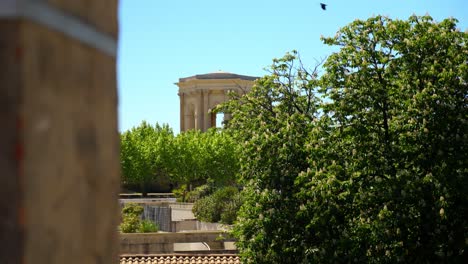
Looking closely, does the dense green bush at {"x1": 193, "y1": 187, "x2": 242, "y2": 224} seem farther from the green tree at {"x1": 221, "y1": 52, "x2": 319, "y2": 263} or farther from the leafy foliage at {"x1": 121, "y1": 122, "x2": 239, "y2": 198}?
Answer: the leafy foliage at {"x1": 121, "y1": 122, "x2": 239, "y2": 198}

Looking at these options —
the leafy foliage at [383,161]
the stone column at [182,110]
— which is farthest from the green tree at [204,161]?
the leafy foliage at [383,161]

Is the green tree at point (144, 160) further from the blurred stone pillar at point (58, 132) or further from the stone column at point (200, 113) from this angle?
the blurred stone pillar at point (58, 132)

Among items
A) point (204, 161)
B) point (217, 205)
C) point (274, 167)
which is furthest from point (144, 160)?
point (274, 167)

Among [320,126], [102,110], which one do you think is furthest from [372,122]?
[102,110]

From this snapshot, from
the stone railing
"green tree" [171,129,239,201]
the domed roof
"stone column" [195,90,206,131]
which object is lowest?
the stone railing

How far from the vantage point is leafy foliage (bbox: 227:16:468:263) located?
18.7 meters

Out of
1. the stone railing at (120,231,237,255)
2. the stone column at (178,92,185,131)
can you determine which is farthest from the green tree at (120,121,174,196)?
the stone railing at (120,231,237,255)

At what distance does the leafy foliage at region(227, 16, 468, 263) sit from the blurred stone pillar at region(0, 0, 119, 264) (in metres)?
16.6

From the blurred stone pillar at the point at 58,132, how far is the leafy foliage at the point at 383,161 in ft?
54.4

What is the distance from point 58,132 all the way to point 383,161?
1836cm

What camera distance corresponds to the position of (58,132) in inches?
68.6

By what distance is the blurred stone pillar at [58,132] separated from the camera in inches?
63.0

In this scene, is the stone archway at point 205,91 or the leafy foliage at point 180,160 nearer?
the leafy foliage at point 180,160

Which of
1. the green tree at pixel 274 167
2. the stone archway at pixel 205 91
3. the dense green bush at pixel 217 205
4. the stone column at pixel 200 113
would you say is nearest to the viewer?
the green tree at pixel 274 167
